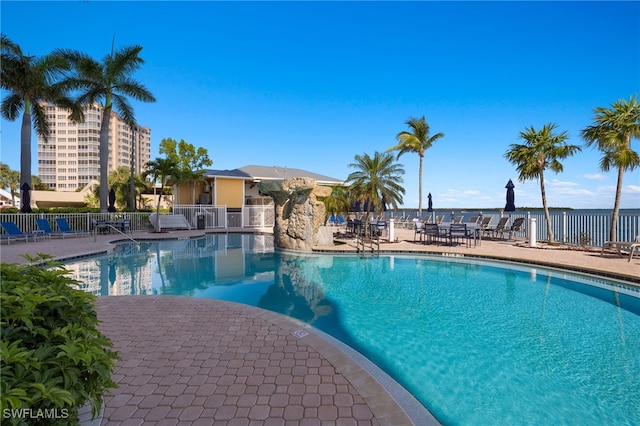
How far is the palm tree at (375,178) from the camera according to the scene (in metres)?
14.5

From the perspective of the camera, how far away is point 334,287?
757cm

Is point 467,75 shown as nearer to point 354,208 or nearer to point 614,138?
point 614,138

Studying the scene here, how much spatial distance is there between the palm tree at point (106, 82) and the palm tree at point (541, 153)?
20.5 metres

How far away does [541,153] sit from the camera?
43.8 ft

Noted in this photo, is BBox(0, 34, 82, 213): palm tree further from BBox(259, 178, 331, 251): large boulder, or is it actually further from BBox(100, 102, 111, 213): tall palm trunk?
BBox(259, 178, 331, 251): large boulder

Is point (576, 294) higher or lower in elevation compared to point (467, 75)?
lower

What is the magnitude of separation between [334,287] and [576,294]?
5.44m

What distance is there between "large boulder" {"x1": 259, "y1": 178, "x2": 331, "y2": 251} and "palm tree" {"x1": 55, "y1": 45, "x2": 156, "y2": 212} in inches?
456

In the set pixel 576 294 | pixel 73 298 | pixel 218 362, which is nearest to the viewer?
pixel 73 298

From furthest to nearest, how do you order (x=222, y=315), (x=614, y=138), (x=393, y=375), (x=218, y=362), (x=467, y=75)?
(x=467, y=75)
(x=614, y=138)
(x=222, y=315)
(x=393, y=375)
(x=218, y=362)

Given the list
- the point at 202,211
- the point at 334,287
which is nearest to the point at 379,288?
the point at 334,287

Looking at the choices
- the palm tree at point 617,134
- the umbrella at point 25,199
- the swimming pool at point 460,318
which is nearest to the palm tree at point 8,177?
the umbrella at point 25,199

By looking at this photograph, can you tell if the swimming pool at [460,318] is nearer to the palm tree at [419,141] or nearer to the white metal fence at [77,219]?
the white metal fence at [77,219]

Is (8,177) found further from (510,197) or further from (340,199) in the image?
(510,197)
